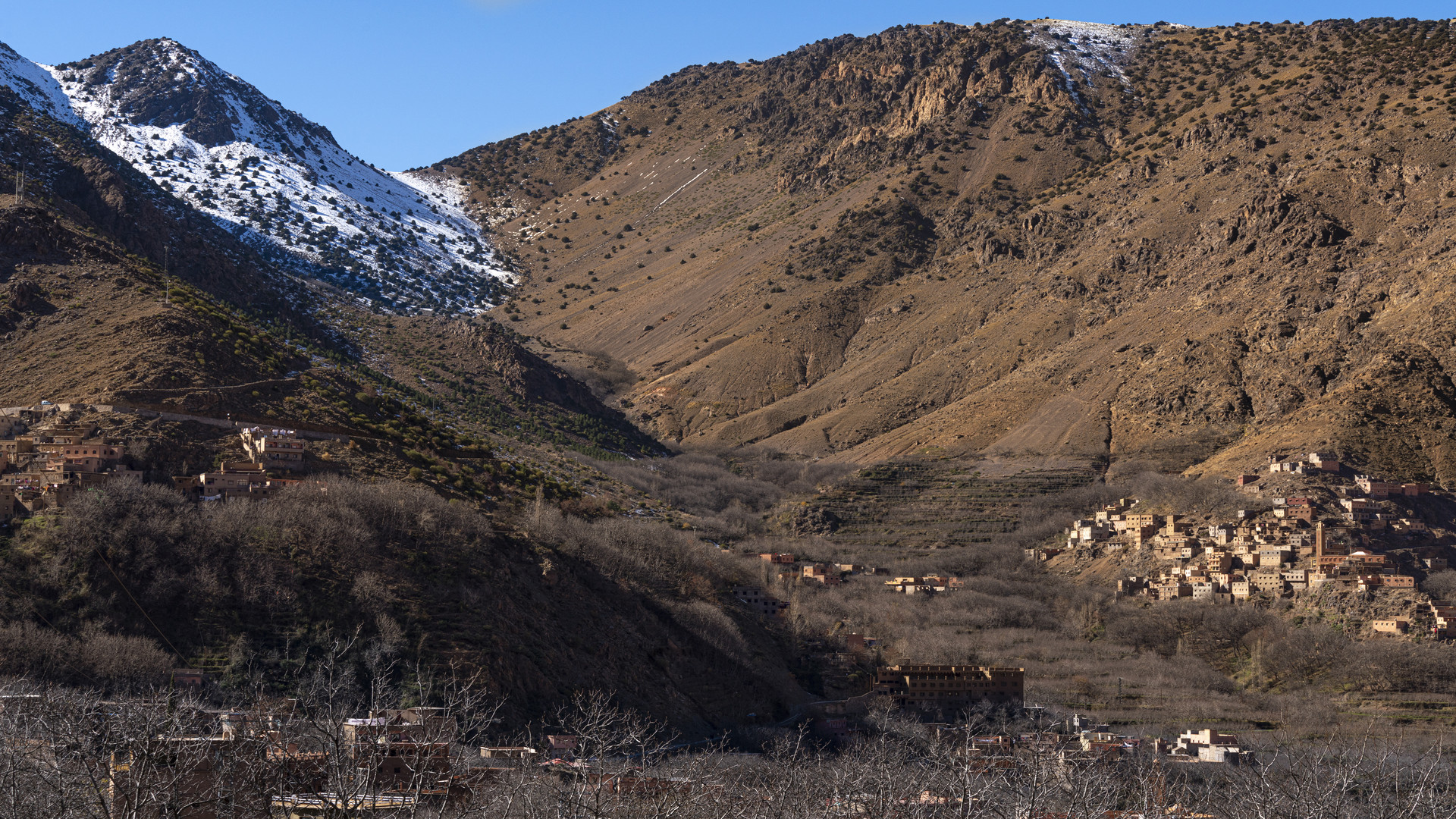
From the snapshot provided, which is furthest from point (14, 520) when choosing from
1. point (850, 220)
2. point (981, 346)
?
point (850, 220)

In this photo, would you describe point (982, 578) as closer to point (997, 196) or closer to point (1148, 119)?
point (997, 196)

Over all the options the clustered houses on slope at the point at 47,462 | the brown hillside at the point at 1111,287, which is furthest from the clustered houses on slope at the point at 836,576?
the clustered houses on slope at the point at 47,462

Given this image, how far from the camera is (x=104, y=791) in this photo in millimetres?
30797

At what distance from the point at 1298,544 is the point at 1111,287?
51509 mm

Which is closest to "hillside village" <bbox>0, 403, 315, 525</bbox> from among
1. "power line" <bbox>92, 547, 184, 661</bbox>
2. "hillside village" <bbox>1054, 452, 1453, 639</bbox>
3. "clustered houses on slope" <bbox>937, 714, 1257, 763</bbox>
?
"power line" <bbox>92, 547, 184, 661</bbox>

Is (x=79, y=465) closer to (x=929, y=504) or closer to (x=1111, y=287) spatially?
(x=929, y=504)

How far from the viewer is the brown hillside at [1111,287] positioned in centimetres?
11438

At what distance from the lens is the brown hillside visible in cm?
11438

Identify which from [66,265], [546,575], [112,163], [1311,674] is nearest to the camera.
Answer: [546,575]

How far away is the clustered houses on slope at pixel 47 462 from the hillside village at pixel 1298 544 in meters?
59.8

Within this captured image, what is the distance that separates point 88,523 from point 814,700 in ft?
109

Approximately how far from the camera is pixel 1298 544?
93.7m

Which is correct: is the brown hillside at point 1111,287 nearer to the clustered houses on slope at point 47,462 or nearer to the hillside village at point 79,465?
the hillside village at point 79,465

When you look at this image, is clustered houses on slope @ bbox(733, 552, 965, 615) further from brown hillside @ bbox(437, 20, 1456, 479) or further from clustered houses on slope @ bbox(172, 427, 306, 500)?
clustered houses on slope @ bbox(172, 427, 306, 500)
